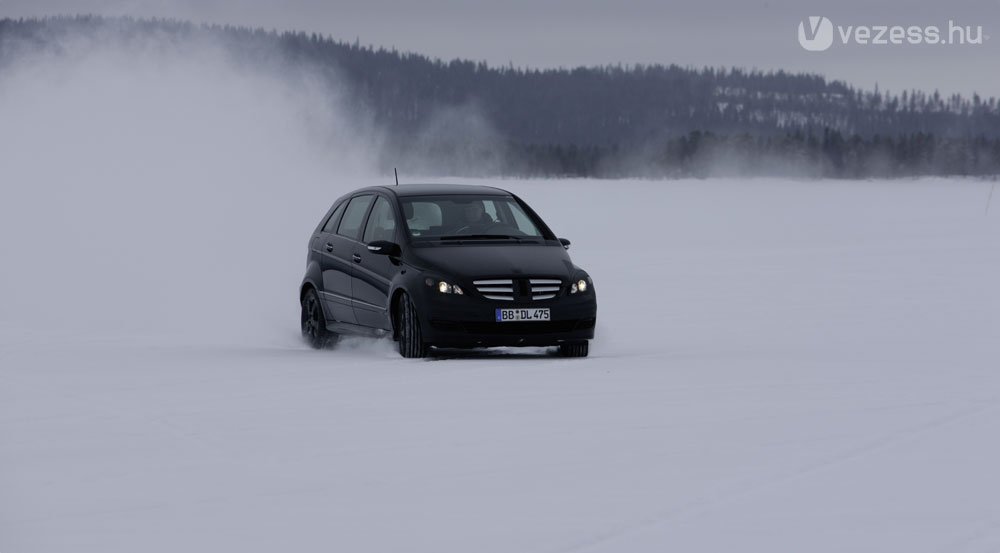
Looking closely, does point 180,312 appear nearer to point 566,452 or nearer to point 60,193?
point 566,452

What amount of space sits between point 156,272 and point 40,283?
2596mm

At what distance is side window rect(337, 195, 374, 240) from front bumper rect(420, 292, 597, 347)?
2058 mm

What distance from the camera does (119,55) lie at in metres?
97.7

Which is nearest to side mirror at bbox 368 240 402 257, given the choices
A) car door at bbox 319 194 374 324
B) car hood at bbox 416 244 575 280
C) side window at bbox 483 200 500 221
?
car hood at bbox 416 244 575 280

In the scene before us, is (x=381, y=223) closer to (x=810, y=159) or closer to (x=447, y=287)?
(x=447, y=287)

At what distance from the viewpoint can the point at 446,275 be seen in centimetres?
1263

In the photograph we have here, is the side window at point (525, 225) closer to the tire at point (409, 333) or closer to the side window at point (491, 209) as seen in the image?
the side window at point (491, 209)

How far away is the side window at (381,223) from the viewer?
13.8 m

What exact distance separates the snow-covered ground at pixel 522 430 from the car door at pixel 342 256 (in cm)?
49

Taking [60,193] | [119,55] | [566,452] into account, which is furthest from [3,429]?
[119,55]

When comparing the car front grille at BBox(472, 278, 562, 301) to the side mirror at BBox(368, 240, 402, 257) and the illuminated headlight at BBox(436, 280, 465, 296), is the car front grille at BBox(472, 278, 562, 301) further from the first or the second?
the side mirror at BBox(368, 240, 402, 257)

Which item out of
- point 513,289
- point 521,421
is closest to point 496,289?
point 513,289

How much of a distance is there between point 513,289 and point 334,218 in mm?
3089

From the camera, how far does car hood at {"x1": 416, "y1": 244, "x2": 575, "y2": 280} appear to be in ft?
41.7
